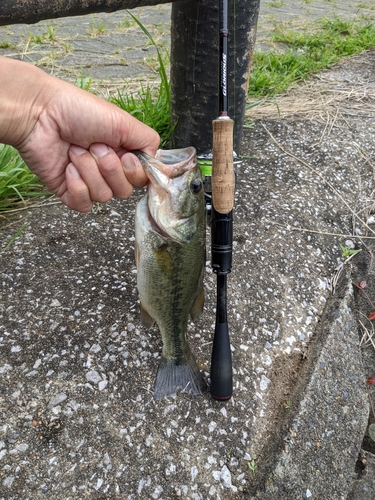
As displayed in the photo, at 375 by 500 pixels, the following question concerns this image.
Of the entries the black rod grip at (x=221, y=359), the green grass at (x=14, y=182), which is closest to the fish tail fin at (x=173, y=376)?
the black rod grip at (x=221, y=359)

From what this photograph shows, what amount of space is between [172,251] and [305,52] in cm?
455

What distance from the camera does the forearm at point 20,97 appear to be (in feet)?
5.52

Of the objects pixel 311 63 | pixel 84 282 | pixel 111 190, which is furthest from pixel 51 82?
pixel 311 63

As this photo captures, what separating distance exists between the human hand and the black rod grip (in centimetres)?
59

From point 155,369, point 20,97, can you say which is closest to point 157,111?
point 20,97

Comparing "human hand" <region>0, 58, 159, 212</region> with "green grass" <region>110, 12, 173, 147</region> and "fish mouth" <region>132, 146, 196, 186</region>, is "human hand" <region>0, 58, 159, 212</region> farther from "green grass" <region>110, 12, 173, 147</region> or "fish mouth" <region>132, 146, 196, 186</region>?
"green grass" <region>110, 12, 173, 147</region>

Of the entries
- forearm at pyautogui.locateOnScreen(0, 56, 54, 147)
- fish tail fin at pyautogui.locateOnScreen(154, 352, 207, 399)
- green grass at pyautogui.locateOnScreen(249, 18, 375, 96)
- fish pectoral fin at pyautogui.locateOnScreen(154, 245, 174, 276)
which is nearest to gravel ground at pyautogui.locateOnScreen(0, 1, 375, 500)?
fish tail fin at pyautogui.locateOnScreen(154, 352, 207, 399)

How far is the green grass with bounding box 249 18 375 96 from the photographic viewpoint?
14.9 ft

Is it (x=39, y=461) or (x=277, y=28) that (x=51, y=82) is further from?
(x=277, y=28)

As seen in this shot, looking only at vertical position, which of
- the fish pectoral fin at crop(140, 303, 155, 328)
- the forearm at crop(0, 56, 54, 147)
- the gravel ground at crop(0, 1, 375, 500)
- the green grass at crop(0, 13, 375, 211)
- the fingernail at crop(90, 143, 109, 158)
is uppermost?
the forearm at crop(0, 56, 54, 147)

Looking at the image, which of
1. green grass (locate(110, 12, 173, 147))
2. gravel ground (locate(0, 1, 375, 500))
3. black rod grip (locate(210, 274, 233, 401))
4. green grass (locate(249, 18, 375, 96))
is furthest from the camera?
green grass (locate(249, 18, 375, 96))

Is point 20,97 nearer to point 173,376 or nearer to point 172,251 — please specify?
point 172,251

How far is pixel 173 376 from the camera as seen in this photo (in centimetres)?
202

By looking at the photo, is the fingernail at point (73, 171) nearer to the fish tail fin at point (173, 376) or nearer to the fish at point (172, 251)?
the fish at point (172, 251)
